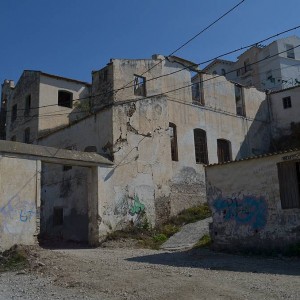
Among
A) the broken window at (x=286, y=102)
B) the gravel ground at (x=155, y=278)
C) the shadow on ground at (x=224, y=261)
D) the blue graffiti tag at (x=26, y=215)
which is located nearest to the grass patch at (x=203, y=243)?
the shadow on ground at (x=224, y=261)

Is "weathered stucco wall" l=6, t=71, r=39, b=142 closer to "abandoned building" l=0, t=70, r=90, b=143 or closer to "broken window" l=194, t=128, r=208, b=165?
"abandoned building" l=0, t=70, r=90, b=143

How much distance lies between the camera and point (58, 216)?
20375 mm

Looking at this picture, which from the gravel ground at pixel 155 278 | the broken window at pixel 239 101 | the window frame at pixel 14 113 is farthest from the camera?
the window frame at pixel 14 113

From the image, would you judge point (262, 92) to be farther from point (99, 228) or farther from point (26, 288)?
point (26, 288)

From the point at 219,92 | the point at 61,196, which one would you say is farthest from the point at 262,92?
the point at 61,196

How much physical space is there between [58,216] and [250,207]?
11.3 m

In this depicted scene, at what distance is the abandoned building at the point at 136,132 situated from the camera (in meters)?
17.9

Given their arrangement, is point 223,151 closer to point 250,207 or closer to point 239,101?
point 239,101

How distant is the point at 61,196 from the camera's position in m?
20.1

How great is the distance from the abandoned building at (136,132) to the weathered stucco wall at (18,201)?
4.19 ft

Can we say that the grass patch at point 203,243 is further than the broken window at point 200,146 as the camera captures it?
No

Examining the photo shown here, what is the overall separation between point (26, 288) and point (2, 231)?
5.32 metres

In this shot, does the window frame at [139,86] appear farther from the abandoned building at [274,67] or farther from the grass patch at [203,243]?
the abandoned building at [274,67]

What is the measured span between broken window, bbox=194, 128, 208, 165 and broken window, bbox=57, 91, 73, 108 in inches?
361
